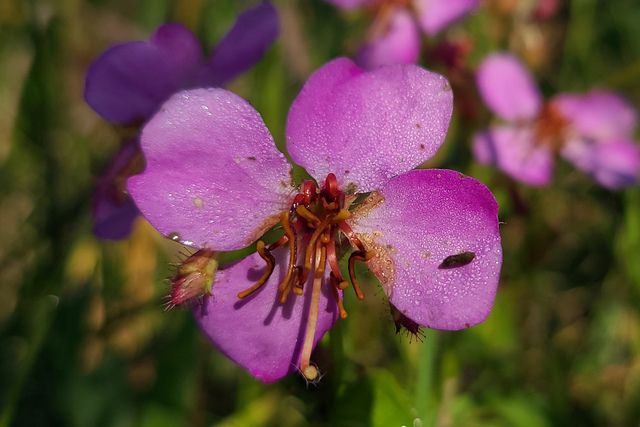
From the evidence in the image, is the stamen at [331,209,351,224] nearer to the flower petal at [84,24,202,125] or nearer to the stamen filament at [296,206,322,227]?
the stamen filament at [296,206,322,227]

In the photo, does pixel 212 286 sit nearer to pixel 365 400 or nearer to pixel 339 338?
pixel 339 338

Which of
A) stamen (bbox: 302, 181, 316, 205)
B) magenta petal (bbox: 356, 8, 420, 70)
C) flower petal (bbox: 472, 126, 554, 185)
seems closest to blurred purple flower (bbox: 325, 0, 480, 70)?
magenta petal (bbox: 356, 8, 420, 70)

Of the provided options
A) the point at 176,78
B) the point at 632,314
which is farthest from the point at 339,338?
the point at 632,314

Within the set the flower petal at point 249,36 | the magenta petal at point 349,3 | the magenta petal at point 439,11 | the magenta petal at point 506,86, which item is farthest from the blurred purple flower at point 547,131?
the flower petal at point 249,36

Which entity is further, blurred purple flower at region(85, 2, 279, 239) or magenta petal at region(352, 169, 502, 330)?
blurred purple flower at region(85, 2, 279, 239)

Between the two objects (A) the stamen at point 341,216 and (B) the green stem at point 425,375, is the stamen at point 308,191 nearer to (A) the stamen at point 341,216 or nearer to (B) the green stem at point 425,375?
(A) the stamen at point 341,216

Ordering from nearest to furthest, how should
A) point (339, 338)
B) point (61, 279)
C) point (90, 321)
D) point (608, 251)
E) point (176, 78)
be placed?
1. point (339, 338)
2. point (176, 78)
3. point (61, 279)
4. point (90, 321)
5. point (608, 251)

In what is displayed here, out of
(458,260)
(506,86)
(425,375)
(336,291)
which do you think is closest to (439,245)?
(458,260)
